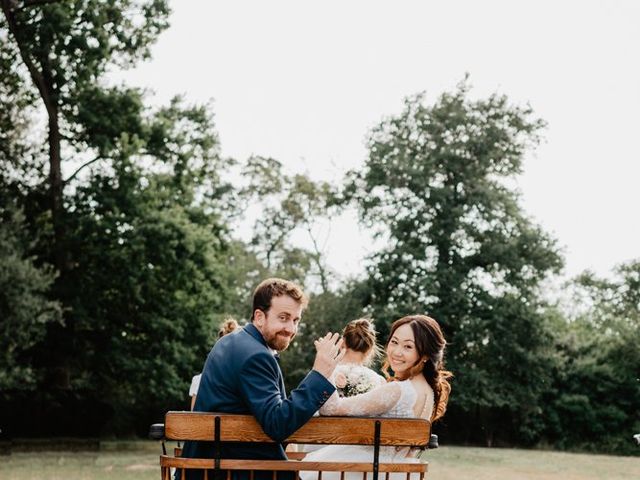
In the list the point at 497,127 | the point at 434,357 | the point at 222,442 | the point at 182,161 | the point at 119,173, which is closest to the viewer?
the point at 222,442

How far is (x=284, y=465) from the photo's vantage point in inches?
163

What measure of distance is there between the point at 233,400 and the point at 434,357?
1441 mm

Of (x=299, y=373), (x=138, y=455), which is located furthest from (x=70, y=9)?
(x=299, y=373)

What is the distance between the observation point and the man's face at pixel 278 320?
4.27 meters

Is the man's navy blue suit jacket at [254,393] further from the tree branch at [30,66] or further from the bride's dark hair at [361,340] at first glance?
the tree branch at [30,66]

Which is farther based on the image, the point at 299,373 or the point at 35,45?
the point at 299,373

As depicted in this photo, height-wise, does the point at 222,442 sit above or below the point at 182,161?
below

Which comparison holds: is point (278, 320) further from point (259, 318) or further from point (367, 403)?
point (367, 403)

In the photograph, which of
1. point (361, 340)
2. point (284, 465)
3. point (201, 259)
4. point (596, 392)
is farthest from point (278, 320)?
point (596, 392)

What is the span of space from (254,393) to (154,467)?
15732mm

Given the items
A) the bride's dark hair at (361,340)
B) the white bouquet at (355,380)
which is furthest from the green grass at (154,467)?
the white bouquet at (355,380)

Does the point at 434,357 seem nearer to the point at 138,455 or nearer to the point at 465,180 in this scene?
the point at 138,455

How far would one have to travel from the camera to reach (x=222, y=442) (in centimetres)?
419

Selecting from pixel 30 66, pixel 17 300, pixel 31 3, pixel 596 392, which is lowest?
pixel 596 392
